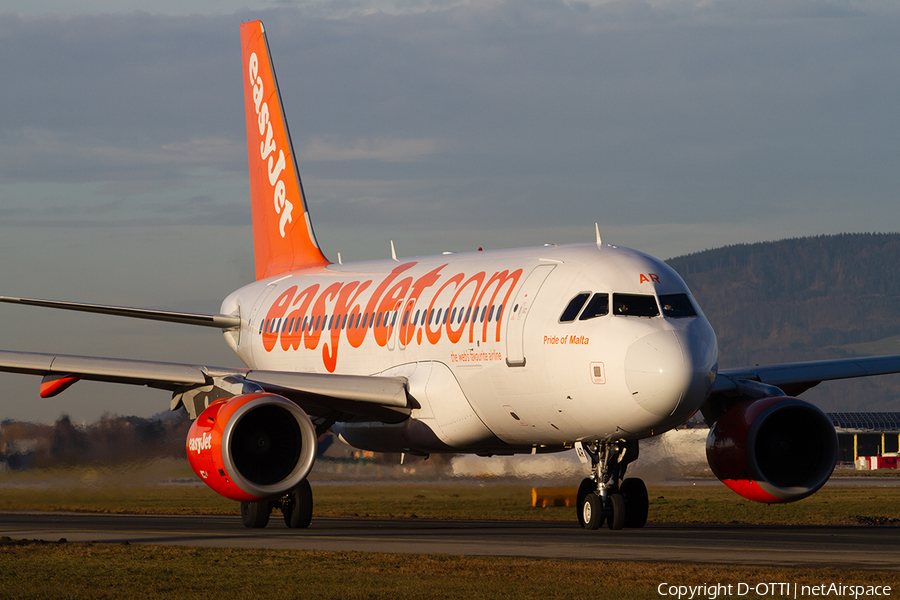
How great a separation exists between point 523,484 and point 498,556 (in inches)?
511

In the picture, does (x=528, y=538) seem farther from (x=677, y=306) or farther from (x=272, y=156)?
(x=272, y=156)

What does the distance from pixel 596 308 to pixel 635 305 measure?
573 millimetres

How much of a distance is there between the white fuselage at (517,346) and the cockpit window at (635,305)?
1 centimetres

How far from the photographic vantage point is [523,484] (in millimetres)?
28344

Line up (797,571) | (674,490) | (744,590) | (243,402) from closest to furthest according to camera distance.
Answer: (744,590) < (797,571) < (243,402) < (674,490)

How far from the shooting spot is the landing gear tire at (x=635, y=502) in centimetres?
2075

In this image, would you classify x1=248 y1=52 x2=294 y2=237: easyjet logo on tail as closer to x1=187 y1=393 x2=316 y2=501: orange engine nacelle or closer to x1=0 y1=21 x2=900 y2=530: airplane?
x1=0 y1=21 x2=900 y2=530: airplane

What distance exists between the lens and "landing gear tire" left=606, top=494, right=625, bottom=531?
19.9m

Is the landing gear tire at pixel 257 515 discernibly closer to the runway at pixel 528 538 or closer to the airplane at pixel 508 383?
the airplane at pixel 508 383

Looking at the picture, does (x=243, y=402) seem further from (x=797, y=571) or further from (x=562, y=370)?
(x=797, y=571)

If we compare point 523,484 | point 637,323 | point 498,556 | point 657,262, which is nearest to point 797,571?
point 498,556

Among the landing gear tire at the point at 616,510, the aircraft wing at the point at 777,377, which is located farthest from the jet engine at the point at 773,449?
the landing gear tire at the point at 616,510

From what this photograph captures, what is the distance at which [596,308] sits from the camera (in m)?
19.2

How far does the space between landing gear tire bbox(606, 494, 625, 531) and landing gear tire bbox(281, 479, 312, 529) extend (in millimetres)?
5624
